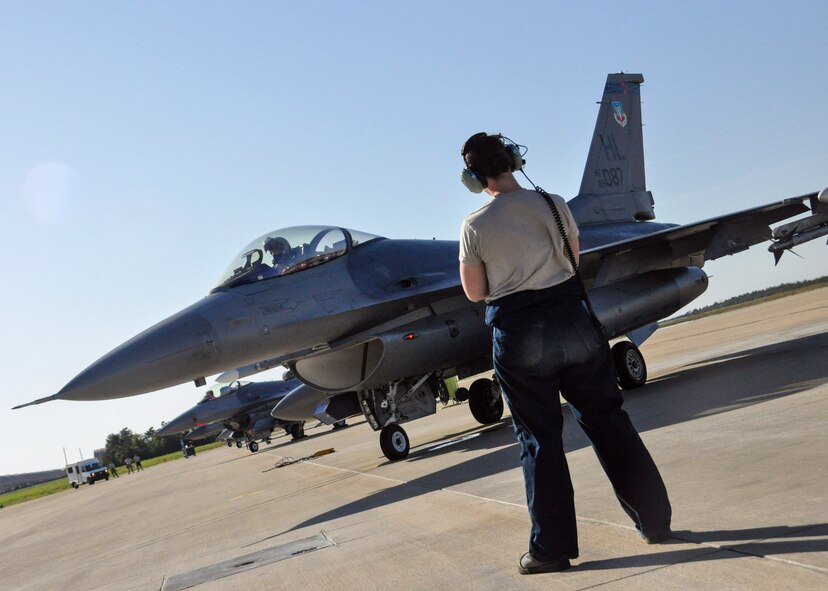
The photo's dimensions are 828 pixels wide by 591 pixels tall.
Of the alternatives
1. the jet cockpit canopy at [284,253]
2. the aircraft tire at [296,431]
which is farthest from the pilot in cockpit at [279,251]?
the aircraft tire at [296,431]

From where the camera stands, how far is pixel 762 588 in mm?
2852

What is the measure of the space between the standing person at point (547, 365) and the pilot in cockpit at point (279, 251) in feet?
24.4

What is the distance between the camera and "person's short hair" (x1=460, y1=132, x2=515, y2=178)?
4008 millimetres

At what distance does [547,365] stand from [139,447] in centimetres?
14988

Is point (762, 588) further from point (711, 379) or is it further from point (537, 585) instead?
point (711, 379)

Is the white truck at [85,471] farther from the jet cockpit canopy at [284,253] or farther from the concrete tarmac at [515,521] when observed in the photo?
the jet cockpit canopy at [284,253]

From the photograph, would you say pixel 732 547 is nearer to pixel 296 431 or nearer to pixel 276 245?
pixel 276 245

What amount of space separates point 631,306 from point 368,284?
3.87m

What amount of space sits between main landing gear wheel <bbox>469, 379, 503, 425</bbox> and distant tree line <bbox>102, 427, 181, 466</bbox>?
129363 millimetres

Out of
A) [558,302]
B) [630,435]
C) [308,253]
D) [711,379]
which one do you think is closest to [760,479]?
[630,435]

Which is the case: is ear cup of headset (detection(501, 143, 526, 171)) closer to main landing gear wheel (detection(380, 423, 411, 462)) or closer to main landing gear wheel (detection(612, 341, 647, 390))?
main landing gear wheel (detection(380, 423, 411, 462))

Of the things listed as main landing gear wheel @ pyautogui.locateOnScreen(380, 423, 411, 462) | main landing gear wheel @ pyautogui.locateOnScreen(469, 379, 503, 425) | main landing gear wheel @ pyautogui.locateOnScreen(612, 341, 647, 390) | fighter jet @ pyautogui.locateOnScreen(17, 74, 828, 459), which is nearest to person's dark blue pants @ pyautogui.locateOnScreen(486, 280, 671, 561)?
fighter jet @ pyautogui.locateOnScreen(17, 74, 828, 459)

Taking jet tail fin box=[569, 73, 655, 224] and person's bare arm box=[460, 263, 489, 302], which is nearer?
person's bare arm box=[460, 263, 489, 302]

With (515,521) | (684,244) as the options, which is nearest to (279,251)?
(684,244)
